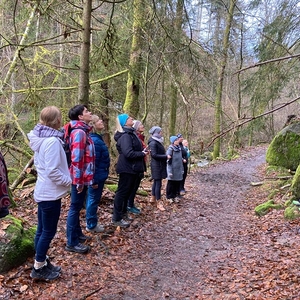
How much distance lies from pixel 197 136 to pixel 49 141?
799 inches

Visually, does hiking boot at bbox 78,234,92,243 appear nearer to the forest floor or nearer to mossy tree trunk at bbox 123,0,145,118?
the forest floor

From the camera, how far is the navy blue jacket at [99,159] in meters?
4.64

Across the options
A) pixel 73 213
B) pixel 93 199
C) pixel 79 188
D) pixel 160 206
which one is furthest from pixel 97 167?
pixel 160 206

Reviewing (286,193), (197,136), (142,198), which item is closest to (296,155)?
(286,193)

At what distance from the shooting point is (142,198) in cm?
750

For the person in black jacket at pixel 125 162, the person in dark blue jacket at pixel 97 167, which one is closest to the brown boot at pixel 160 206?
the person in black jacket at pixel 125 162

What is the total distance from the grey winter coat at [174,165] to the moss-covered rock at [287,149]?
10.3 ft

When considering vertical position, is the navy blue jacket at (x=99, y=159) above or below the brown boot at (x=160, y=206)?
above

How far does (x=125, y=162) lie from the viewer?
17.4ft

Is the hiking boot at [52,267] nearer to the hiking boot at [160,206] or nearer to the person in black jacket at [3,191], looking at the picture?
the person in black jacket at [3,191]

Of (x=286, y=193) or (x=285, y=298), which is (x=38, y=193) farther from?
(x=286, y=193)

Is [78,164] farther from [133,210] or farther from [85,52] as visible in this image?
[133,210]

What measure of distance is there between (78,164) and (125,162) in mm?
1447

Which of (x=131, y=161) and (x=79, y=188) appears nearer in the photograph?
(x=79, y=188)
